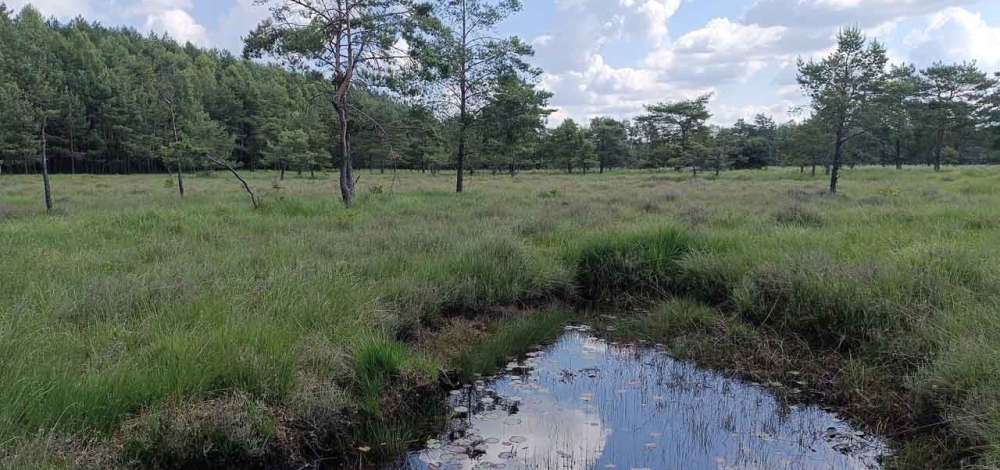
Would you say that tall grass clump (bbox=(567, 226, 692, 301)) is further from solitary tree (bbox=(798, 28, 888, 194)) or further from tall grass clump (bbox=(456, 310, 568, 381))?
solitary tree (bbox=(798, 28, 888, 194))

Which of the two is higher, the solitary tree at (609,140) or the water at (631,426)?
the solitary tree at (609,140)

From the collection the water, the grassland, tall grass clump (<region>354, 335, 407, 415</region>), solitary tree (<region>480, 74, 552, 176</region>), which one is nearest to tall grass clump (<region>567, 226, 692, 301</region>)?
the grassland

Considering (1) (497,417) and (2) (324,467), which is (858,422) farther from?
(2) (324,467)

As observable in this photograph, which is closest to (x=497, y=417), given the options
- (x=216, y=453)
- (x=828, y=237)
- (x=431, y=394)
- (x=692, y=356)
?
(x=431, y=394)

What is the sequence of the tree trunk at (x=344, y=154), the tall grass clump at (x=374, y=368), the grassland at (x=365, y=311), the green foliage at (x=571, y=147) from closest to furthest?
the grassland at (x=365, y=311) → the tall grass clump at (x=374, y=368) → the tree trunk at (x=344, y=154) → the green foliage at (x=571, y=147)

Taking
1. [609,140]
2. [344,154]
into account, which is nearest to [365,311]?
[344,154]

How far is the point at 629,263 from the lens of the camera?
27.1 ft

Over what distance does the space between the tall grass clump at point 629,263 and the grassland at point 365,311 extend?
0.03 metres

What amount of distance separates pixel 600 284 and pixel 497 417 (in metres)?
4.28

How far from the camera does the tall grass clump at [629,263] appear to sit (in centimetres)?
811

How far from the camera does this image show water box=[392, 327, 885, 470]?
3.83m

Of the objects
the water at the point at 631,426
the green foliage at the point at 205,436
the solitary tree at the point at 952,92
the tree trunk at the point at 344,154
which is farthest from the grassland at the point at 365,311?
the solitary tree at the point at 952,92

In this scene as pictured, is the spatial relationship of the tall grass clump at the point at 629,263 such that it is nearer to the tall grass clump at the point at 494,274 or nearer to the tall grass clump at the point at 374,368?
the tall grass clump at the point at 494,274

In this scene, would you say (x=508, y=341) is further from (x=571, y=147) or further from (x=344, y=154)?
(x=571, y=147)
